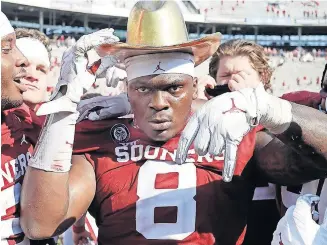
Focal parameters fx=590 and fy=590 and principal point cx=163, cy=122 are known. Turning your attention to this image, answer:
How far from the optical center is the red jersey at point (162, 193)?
88.5 inches

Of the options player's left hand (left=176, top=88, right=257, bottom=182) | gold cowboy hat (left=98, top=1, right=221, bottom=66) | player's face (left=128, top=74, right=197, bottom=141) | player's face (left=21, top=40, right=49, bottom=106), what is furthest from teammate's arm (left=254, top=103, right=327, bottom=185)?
player's face (left=21, top=40, right=49, bottom=106)

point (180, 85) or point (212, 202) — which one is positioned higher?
point (180, 85)

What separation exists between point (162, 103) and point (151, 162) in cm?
26

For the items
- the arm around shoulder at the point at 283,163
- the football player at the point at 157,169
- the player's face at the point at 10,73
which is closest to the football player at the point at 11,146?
the player's face at the point at 10,73

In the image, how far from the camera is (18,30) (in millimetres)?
3355

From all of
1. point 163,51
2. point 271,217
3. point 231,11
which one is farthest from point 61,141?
point 231,11

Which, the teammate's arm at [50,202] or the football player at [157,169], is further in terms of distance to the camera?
the football player at [157,169]

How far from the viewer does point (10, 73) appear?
2219mm

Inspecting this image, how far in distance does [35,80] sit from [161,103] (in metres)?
1.22

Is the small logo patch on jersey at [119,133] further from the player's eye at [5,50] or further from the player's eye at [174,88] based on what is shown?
the player's eye at [5,50]

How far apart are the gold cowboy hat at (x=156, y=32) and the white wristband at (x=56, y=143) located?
0.41m

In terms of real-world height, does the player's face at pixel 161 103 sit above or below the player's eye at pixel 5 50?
below

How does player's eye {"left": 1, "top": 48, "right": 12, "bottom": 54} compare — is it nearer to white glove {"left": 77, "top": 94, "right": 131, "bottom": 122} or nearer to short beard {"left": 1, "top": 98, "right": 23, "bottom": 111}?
short beard {"left": 1, "top": 98, "right": 23, "bottom": 111}

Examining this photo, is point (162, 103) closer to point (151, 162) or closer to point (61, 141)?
point (151, 162)
